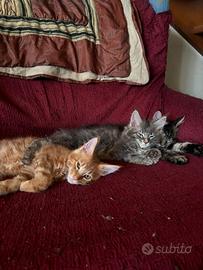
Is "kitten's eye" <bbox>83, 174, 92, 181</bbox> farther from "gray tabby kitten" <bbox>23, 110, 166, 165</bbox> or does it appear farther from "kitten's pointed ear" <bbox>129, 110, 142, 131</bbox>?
"kitten's pointed ear" <bbox>129, 110, 142, 131</bbox>

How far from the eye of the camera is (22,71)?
1.45 meters

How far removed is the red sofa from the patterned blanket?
2.8 inches

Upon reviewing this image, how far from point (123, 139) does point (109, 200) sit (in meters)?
0.53

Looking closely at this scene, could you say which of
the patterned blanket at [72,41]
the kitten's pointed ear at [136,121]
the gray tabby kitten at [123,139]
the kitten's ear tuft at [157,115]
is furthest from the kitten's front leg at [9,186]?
the kitten's ear tuft at [157,115]

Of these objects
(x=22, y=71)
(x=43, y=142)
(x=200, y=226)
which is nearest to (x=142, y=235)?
(x=200, y=226)

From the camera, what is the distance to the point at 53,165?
4.13 ft

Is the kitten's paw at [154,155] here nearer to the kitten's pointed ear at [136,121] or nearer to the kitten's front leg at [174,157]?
the kitten's front leg at [174,157]

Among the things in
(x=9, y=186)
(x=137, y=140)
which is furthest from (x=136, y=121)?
(x=9, y=186)

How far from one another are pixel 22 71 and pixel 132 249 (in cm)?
91

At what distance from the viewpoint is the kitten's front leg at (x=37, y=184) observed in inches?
A: 43.5

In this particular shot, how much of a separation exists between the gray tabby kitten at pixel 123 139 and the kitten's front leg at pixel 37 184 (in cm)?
19

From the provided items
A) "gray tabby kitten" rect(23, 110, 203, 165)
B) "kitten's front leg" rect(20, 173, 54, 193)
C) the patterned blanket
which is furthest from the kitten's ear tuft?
"kitten's front leg" rect(20, 173, 54, 193)

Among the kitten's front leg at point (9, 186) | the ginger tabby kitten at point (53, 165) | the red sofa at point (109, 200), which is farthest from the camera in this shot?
the ginger tabby kitten at point (53, 165)

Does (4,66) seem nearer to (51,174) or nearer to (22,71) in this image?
(22,71)
